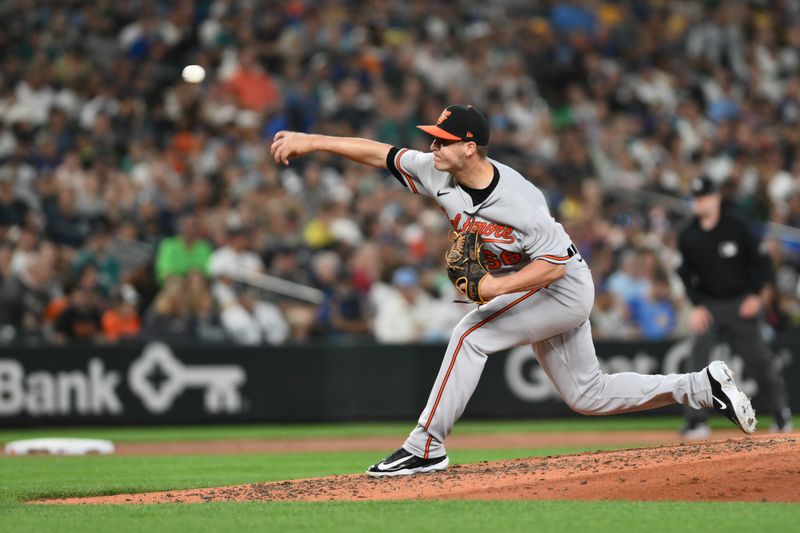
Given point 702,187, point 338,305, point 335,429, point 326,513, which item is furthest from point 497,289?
point 338,305

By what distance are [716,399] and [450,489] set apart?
1.79 m

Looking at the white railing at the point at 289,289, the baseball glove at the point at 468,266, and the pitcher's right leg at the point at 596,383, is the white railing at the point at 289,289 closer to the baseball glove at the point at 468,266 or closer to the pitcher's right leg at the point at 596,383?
the pitcher's right leg at the point at 596,383

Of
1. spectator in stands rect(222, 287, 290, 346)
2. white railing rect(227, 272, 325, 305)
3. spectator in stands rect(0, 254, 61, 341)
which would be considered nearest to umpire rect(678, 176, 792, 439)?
spectator in stands rect(222, 287, 290, 346)

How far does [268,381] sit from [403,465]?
271 inches

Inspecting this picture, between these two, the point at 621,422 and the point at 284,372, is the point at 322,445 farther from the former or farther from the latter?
the point at 621,422

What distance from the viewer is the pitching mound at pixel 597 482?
6.37 m

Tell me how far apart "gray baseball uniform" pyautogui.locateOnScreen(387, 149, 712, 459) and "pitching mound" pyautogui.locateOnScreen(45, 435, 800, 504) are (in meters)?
0.35

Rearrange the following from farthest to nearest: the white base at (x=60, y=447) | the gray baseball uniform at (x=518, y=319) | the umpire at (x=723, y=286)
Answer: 1. the umpire at (x=723, y=286)
2. the white base at (x=60, y=447)
3. the gray baseball uniform at (x=518, y=319)

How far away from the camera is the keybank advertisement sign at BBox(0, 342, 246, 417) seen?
13.2 metres

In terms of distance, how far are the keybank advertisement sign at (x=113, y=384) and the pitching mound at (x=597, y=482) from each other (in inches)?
259

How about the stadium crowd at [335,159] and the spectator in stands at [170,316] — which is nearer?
the spectator in stands at [170,316]

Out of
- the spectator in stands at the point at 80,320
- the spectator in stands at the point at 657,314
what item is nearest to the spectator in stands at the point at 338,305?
the spectator in stands at the point at 80,320

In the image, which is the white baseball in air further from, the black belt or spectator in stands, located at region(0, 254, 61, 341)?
the black belt

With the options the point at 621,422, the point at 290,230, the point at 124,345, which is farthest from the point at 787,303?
the point at 124,345
